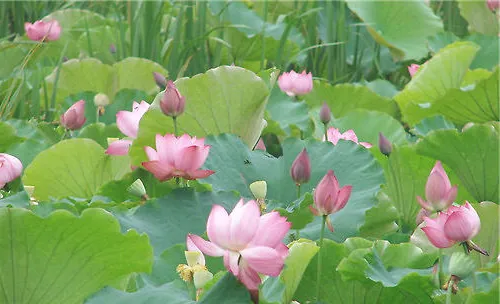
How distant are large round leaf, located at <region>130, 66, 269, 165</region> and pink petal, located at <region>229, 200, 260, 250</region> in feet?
1.79

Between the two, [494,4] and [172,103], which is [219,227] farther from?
→ [494,4]

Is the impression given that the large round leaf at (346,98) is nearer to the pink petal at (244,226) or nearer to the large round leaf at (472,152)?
the large round leaf at (472,152)

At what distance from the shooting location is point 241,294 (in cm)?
72

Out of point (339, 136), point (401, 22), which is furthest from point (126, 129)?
point (401, 22)

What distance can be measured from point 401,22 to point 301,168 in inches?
72.6

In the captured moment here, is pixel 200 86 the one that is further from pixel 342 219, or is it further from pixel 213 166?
pixel 342 219

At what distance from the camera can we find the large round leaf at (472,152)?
4.27 ft

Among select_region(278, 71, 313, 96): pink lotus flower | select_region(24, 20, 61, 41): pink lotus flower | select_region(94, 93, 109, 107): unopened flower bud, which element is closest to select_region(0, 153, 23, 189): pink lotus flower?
select_region(94, 93, 109, 107): unopened flower bud

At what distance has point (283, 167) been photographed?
1.23m

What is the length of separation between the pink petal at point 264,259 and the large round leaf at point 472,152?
0.65 metres

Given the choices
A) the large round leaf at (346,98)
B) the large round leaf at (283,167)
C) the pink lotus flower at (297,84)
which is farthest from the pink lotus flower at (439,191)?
the large round leaf at (346,98)

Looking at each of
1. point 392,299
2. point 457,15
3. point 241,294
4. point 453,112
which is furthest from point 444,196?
point 457,15

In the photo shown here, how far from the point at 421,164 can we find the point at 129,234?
2.21ft

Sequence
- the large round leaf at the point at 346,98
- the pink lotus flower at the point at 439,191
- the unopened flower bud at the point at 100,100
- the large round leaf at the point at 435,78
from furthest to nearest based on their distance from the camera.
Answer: the large round leaf at the point at 346,98 → the large round leaf at the point at 435,78 → the unopened flower bud at the point at 100,100 → the pink lotus flower at the point at 439,191
